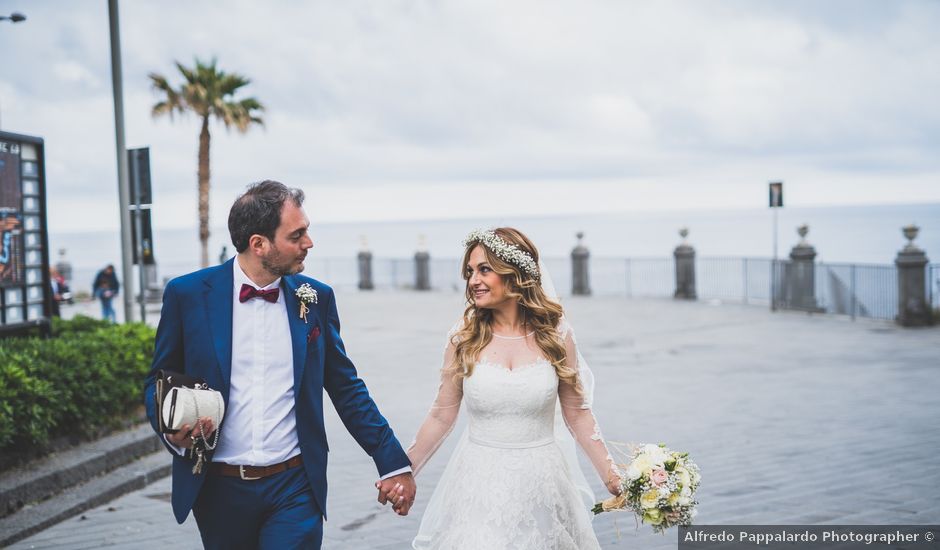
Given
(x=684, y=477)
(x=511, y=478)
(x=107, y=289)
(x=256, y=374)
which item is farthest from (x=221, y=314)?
(x=107, y=289)

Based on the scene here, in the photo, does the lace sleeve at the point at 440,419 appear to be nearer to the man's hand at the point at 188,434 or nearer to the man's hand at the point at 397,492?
the man's hand at the point at 397,492

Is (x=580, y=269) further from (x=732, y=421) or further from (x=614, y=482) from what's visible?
(x=614, y=482)

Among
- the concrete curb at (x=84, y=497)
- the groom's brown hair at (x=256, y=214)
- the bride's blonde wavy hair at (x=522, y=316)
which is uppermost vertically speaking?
the groom's brown hair at (x=256, y=214)

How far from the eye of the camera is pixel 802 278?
2161 cm

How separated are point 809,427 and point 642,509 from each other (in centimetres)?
598

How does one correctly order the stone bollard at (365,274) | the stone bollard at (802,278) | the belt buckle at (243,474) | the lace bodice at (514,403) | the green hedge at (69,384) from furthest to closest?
the stone bollard at (365,274) → the stone bollard at (802,278) → the green hedge at (69,384) → the lace bodice at (514,403) → the belt buckle at (243,474)

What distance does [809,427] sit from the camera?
919 cm

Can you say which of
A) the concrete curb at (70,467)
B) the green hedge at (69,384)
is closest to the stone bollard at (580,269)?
the green hedge at (69,384)

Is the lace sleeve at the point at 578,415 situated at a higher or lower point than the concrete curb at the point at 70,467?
higher

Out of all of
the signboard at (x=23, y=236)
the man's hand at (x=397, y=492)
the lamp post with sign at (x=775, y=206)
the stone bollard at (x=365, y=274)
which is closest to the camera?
the man's hand at (x=397, y=492)

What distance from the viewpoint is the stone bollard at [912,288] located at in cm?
1802

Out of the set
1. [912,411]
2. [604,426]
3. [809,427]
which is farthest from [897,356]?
[604,426]

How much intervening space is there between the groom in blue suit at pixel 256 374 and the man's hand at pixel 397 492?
0.38 m

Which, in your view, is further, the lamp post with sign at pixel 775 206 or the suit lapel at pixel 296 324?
the lamp post with sign at pixel 775 206
